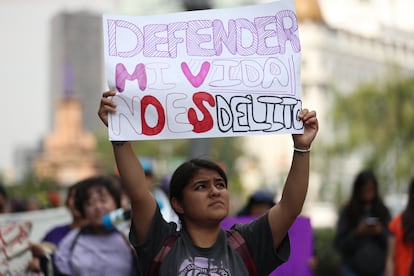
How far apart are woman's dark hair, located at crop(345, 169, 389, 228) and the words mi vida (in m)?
3.56

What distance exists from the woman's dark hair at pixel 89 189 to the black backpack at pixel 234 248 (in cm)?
185

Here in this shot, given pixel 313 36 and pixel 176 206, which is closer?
pixel 176 206

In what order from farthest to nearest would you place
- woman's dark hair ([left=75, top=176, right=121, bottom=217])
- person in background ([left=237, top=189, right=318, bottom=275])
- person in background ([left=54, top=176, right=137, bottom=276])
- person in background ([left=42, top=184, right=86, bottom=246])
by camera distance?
person in background ([left=237, top=189, right=318, bottom=275]), person in background ([left=42, top=184, right=86, bottom=246]), woman's dark hair ([left=75, top=176, right=121, bottom=217]), person in background ([left=54, top=176, right=137, bottom=276])

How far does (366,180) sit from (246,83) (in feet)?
11.9

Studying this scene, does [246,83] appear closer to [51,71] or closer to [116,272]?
[116,272]

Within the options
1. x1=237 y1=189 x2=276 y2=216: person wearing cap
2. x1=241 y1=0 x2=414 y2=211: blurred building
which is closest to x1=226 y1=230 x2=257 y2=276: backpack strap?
x1=237 y1=189 x2=276 y2=216: person wearing cap

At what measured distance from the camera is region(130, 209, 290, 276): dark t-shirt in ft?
13.6

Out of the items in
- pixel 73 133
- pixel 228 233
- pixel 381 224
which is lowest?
pixel 73 133

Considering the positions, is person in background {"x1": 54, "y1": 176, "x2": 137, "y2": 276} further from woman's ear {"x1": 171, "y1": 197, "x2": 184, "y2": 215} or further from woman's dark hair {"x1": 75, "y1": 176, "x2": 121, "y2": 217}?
woman's ear {"x1": 171, "y1": 197, "x2": 184, "y2": 215}

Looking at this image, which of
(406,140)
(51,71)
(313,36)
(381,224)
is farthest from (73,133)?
(381,224)

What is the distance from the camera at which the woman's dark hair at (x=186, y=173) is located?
4371mm

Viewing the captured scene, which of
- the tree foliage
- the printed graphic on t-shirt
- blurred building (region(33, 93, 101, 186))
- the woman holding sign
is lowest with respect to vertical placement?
blurred building (region(33, 93, 101, 186))

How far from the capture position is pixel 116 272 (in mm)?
5633

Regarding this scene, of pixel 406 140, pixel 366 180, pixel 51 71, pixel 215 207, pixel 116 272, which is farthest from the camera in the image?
pixel 51 71
